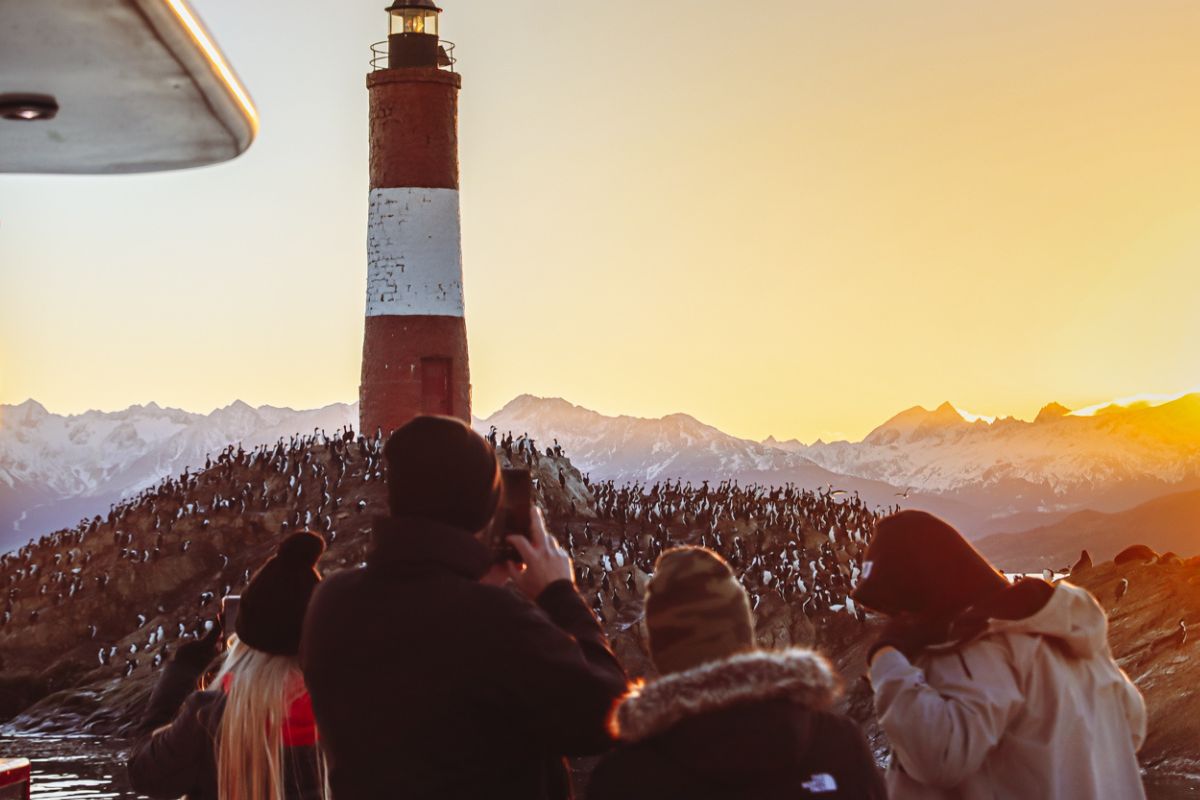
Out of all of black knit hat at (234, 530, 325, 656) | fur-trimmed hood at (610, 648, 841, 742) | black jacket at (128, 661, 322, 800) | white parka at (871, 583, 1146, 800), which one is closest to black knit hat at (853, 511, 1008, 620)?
white parka at (871, 583, 1146, 800)

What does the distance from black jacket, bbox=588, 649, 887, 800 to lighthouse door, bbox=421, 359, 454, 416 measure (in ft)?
105

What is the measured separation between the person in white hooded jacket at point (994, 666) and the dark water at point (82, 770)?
15890mm

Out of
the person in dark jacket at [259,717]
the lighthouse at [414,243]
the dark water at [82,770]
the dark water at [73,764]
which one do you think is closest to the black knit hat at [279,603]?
the person in dark jacket at [259,717]

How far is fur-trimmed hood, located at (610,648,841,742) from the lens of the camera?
424 cm

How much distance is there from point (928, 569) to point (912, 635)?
211 mm

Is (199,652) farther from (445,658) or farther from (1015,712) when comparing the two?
(1015,712)

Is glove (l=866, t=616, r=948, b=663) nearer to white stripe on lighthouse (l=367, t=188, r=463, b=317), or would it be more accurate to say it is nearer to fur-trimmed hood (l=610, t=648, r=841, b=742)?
fur-trimmed hood (l=610, t=648, r=841, b=742)

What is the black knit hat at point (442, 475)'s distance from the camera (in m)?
4.61

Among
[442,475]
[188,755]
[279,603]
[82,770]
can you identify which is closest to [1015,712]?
[442,475]

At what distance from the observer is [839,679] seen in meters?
4.46

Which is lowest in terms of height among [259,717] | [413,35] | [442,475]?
[259,717]

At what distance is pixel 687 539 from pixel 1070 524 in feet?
386

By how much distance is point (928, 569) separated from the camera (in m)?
5.16

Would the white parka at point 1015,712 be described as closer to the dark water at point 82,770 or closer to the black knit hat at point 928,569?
the black knit hat at point 928,569
